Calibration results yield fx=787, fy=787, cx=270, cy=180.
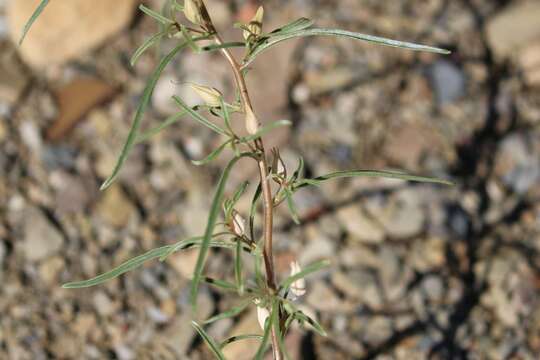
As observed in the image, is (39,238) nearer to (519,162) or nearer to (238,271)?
(238,271)

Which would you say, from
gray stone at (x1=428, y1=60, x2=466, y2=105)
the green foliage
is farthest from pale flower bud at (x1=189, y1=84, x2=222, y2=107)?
gray stone at (x1=428, y1=60, x2=466, y2=105)

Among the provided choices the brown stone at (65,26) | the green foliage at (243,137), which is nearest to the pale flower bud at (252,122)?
the green foliage at (243,137)

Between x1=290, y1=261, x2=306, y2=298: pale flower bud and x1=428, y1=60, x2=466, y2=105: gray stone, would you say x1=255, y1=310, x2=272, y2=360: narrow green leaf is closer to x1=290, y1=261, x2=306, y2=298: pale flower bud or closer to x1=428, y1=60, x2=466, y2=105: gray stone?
x1=290, y1=261, x2=306, y2=298: pale flower bud

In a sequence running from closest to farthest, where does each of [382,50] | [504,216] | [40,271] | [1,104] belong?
[40,271], [504,216], [1,104], [382,50]

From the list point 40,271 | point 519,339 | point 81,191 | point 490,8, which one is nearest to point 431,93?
point 490,8

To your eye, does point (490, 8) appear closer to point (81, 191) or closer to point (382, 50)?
point (382, 50)

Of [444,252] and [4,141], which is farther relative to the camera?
[4,141]

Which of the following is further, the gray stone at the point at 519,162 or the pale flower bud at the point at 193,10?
the gray stone at the point at 519,162

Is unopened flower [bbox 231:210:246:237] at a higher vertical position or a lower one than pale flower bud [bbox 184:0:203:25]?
lower

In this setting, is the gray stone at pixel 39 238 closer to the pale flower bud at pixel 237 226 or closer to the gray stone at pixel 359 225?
the gray stone at pixel 359 225
